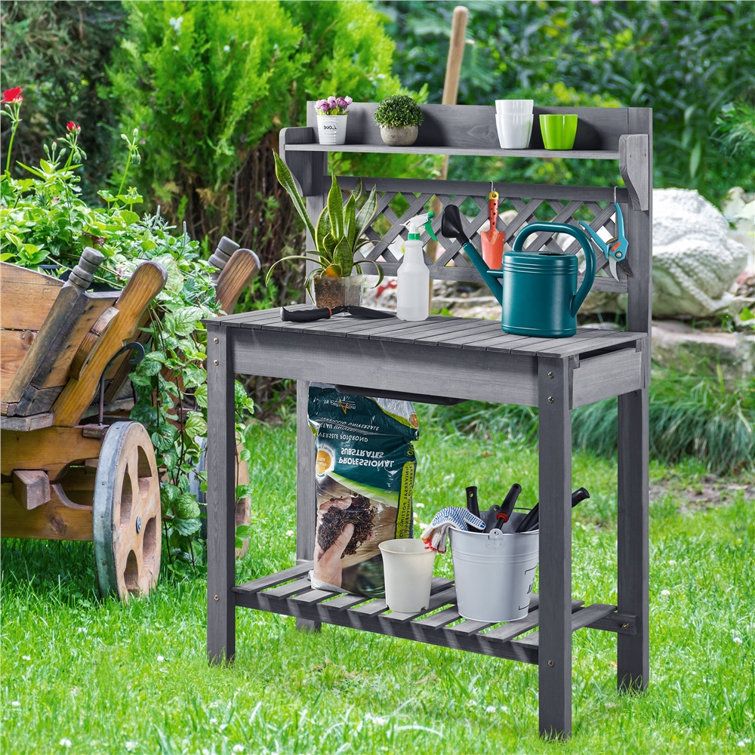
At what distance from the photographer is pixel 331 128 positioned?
3367mm

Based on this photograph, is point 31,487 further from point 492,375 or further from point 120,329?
point 492,375

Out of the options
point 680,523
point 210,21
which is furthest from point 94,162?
point 680,523

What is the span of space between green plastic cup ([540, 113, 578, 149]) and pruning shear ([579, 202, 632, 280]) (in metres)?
0.20

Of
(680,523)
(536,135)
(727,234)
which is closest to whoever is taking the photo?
(536,135)

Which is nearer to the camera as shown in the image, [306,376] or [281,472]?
[306,376]

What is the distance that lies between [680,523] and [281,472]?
5.42ft

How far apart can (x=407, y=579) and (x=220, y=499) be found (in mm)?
541

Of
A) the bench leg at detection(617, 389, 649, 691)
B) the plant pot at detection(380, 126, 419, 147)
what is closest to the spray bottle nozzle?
the plant pot at detection(380, 126, 419, 147)

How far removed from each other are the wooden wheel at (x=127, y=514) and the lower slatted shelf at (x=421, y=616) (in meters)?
0.46

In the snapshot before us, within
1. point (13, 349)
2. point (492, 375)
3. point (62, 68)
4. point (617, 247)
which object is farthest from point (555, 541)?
point (62, 68)

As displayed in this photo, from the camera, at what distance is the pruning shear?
288 centimetres

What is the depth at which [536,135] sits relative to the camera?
10.2ft

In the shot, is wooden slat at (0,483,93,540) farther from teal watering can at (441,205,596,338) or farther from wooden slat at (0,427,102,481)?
teal watering can at (441,205,596,338)

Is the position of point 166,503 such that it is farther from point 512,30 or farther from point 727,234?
point 512,30
